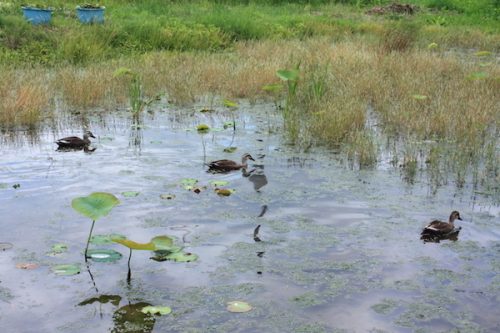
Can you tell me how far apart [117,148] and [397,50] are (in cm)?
847

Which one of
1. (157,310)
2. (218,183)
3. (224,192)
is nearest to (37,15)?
(218,183)

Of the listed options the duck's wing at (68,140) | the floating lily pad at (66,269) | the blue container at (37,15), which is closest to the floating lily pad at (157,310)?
the floating lily pad at (66,269)

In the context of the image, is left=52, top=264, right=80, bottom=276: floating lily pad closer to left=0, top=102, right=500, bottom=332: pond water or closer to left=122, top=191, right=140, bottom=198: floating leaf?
left=0, top=102, right=500, bottom=332: pond water

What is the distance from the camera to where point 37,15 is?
13891 mm

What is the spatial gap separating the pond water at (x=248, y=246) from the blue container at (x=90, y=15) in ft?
25.7

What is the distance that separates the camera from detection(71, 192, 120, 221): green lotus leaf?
4309mm

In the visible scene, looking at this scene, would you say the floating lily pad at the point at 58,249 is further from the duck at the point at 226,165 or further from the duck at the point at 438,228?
Answer: the duck at the point at 438,228

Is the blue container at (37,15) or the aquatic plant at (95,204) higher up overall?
the blue container at (37,15)

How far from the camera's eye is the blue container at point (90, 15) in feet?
47.5

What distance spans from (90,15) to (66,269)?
1132 centimetres

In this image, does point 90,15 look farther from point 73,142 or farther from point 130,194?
point 130,194

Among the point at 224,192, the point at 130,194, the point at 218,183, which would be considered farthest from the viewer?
the point at 218,183

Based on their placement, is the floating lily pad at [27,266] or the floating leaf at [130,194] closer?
the floating lily pad at [27,266]

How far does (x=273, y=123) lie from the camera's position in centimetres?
861
